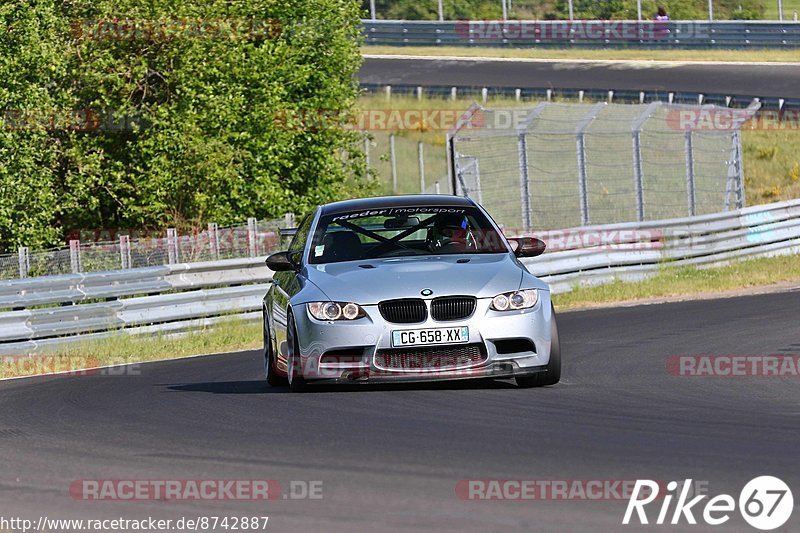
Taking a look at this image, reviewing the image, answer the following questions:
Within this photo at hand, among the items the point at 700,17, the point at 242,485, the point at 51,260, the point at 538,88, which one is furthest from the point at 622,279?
the point at 700,17

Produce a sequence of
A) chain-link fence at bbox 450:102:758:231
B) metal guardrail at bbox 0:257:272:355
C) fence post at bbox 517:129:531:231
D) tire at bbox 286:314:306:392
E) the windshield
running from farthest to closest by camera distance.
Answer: chain-link fence at bbox 450:102:758:231 → fence post at bbox 517:129:531:231 → metal guardrail at bbox 0:257:272:355 → the windshield → tire at bbox 286:314:306:392

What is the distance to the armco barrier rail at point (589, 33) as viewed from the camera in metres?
50.5

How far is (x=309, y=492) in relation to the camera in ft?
21.1

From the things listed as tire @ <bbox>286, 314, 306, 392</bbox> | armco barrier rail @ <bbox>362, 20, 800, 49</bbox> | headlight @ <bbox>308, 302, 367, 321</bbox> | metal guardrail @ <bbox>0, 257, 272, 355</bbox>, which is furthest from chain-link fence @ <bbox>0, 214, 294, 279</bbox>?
armco barrier rail @ <bbox>362, 20, 800, 49</bbox>

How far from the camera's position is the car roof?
11.5 metres

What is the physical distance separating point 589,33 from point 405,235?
144 feet

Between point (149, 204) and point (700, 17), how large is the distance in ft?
136

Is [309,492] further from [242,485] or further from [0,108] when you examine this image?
[0,108]

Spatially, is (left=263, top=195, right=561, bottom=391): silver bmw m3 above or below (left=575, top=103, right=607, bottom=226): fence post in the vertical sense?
above

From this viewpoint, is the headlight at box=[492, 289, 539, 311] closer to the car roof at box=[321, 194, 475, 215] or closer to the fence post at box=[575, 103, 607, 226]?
the car roof at box=[321, 194, 475, 215]

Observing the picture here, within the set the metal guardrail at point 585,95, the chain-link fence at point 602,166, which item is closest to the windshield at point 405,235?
the chain-link fence at point 602,166

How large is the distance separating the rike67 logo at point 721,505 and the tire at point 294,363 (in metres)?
4.38

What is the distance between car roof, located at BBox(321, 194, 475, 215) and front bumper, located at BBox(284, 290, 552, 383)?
174 centimetres

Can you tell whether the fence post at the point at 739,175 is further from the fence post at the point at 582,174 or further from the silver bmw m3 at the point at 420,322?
the silver bmw m3 at the point at 420,322
